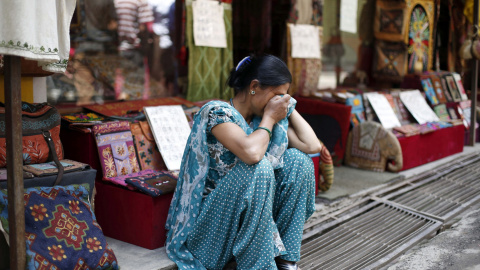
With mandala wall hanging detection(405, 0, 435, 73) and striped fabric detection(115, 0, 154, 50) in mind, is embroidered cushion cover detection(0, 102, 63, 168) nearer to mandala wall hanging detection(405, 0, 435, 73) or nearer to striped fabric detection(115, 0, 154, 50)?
striped fabric detection(115, 0, 154, 50)

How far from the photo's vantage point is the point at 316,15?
5883mm

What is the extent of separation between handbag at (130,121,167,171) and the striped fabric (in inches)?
33.1

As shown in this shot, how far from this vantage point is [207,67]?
15.9 feet

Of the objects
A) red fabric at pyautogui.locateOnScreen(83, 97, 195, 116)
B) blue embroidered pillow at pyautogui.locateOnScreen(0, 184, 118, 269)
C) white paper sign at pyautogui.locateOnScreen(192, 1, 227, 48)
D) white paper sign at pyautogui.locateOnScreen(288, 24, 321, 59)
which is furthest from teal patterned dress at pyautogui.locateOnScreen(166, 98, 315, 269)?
white paper sign at pyautogui.locateOnScreen(288, 24, 321, 59)

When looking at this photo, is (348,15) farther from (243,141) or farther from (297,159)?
(243,141)

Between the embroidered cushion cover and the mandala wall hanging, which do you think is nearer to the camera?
the embroidered cushion cover

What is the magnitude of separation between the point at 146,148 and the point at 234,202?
4.14ft

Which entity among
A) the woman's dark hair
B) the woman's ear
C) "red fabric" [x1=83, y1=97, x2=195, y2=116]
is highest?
the woman's dark hair

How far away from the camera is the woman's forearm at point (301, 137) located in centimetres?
333

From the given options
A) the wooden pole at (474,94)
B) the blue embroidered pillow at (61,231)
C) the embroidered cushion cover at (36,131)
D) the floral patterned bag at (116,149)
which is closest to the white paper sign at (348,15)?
the wooden pole at (474,94)

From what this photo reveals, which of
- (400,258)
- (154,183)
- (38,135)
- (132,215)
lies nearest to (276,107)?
(154,183)

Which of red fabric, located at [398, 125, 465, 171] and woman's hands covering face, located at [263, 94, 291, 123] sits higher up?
woman's hands covering face, located at [263, 94, 291, 123]

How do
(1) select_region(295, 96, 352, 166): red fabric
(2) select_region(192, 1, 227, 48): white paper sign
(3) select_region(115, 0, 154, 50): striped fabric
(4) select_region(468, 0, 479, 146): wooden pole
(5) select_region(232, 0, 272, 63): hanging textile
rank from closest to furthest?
(3) select_region(115, 0, 154, 50): striped fabric < (2) select_region(192, 1, 227, 48): white paper sign < (5) select_region(232, 0, 272, 63): hanging textile < (1) select_region(295, 96, 352, 166): red fabric < (4) select_region(468, 0, 479, 146): wooden pole

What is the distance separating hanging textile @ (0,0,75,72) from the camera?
2.13m
